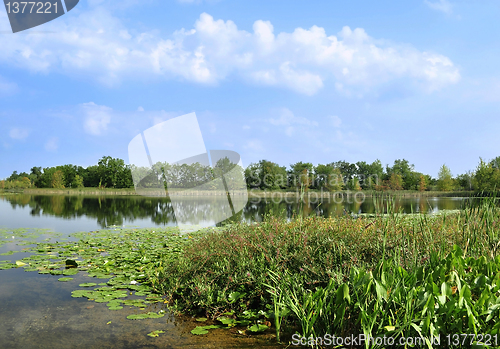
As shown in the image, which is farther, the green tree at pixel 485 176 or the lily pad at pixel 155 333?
the green tree at pixel 485 176

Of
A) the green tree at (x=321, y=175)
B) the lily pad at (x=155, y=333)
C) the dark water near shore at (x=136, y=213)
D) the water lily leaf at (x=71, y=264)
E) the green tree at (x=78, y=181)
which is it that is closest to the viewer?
the lily pad at (x=155, y=333)

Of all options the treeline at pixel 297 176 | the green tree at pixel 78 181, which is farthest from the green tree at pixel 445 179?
the green tree at pixel 78 181

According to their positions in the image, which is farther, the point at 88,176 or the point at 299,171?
the point at 88,176

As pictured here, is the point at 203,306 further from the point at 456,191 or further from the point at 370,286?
the point at 456,191

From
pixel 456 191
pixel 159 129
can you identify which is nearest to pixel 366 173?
pixel 456 191

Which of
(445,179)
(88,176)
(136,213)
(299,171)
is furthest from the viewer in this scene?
(88,176)

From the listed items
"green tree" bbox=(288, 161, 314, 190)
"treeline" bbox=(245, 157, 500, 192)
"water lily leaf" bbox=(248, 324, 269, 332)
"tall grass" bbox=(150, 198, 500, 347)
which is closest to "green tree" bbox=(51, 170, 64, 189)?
"treeline" bbox=(245, 157, 500, 192)

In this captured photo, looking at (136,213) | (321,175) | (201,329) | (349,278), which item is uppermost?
(321,175)

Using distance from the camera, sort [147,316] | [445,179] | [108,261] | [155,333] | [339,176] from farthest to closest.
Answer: [339,176] < [445,179] < [108,261] < [147,316] < [155,333]

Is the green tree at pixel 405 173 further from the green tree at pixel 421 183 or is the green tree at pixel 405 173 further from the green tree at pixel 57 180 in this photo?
the green tree at pixel 57 180

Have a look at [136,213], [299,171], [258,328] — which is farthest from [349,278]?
[299,171]

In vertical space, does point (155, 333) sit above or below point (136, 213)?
below

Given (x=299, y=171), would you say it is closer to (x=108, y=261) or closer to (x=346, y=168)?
(x=346, y=168)

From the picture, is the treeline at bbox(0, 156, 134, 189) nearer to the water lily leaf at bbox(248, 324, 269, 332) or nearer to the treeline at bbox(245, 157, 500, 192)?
the treeline at bbox(245, 157, 500, 192)
